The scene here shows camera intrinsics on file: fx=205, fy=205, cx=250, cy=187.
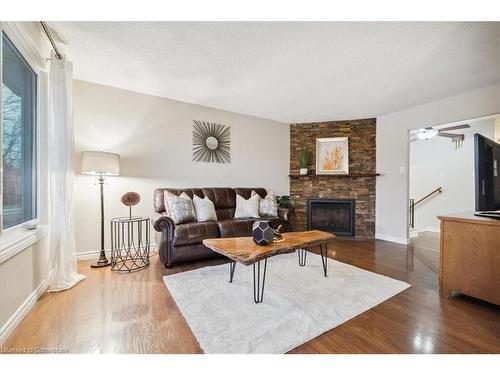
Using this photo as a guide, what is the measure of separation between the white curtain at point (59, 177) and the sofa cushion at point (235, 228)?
155 centimetres

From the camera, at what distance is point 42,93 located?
1.98 m

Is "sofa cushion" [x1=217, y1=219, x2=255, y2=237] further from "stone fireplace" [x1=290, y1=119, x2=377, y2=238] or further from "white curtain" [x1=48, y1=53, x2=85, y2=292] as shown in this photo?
"stone fireplace" [x1=290, y1=119, x2=377, y2=238]

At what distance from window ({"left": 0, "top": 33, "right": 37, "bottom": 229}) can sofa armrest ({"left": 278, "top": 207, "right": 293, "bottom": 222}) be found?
2922 mm

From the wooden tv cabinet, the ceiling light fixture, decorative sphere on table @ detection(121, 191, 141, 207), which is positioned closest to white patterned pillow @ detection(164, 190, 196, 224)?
decorative sphere on table @ detection(121, 191, 141, 207)

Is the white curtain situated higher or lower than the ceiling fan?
lower

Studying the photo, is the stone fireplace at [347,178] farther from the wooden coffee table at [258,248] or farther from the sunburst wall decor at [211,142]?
the wooden coffee table at [258,248]

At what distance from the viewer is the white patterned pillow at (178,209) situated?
8.82 feet

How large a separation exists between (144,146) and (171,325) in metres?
2.50

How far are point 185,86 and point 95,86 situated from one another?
1.17m

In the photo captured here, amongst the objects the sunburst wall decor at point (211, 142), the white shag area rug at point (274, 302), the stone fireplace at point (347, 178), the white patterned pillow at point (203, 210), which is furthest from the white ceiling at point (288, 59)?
the white shag area rug at point (274, 302)

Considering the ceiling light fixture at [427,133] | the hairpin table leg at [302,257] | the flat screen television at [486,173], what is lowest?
the hairpin table leg at [302,257]

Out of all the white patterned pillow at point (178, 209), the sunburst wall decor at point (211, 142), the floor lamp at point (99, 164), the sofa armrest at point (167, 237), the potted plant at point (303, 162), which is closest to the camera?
the floor lamp at point (99, 164)

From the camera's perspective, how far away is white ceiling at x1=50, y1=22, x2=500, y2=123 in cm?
172
